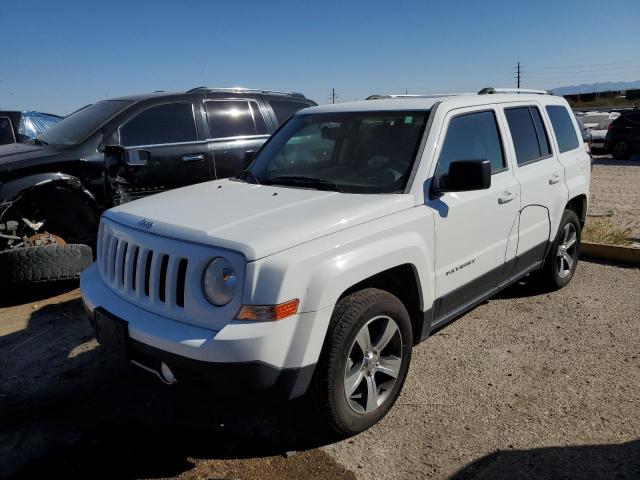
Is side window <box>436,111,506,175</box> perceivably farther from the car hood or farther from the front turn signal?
the front turn signal

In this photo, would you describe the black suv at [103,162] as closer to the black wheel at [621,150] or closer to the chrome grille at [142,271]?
the chrome grille at [142,271]

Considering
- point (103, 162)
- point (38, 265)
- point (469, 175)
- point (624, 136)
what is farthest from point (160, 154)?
point (624, 136)

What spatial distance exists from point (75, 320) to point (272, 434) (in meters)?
2.59

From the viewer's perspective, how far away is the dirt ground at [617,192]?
849cm

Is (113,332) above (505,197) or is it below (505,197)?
below

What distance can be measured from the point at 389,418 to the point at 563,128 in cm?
340

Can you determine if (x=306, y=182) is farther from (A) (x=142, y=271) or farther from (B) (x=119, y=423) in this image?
(B) (x=119, y=423)

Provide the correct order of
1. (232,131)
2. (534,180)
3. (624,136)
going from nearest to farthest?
(534,180) < (232,131) < (624,136)

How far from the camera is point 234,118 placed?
22.0ft

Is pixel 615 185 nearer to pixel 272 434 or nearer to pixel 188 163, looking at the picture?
pixel 188 163

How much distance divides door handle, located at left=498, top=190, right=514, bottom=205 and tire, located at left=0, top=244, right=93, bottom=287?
370 centimetres

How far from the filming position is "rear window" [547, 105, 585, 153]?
497cm

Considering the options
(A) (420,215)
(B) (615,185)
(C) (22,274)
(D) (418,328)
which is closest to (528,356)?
(D) (418,328)

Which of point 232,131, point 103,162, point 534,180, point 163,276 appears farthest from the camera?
point 232,131
